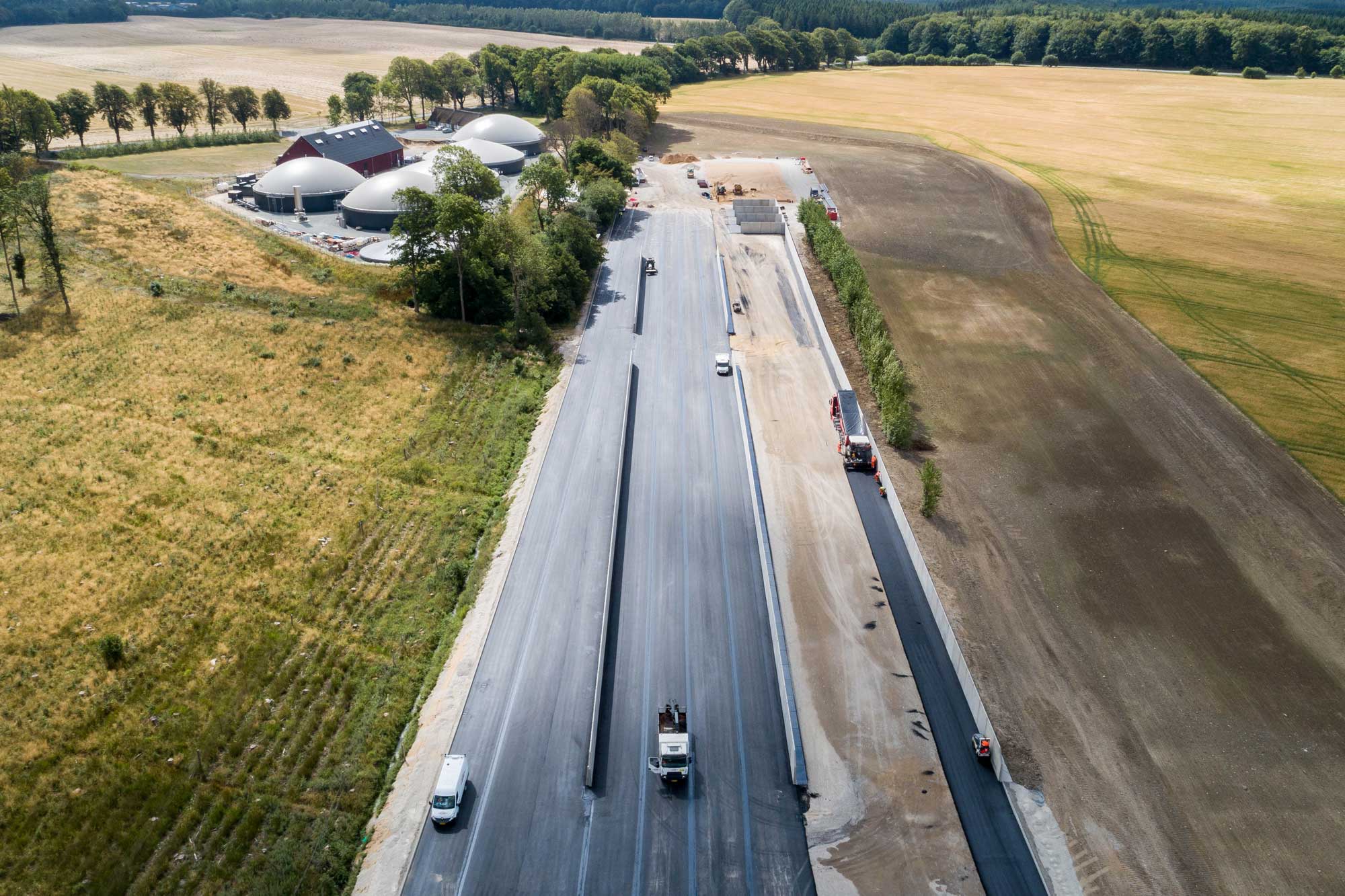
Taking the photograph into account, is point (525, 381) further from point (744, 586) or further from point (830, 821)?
point (830, 821)

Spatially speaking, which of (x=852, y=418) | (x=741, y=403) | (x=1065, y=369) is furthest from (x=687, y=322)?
(x=1065, y=369)

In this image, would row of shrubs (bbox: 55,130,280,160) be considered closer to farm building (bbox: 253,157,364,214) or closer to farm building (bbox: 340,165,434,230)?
farm building (bbox: 253,157,364,214)

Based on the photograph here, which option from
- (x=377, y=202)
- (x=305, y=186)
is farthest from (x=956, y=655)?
(x=305, y=186)

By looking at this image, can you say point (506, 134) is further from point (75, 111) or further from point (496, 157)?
point (75, 111)

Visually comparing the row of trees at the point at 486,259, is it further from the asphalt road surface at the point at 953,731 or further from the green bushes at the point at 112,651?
the green bushes at the point at 112,651

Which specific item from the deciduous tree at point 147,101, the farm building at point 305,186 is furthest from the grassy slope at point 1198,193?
the deciduous tree at point 147,101

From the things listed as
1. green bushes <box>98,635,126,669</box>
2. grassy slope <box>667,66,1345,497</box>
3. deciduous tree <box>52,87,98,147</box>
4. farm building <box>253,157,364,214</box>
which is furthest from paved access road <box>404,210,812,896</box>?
deciduous tree <box>52,87,98,147</box>
